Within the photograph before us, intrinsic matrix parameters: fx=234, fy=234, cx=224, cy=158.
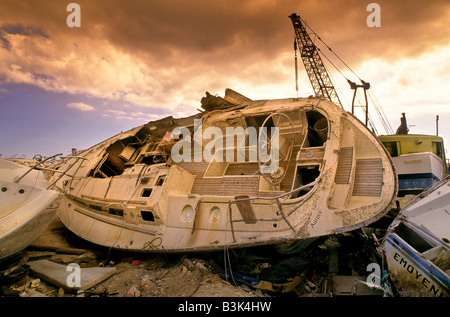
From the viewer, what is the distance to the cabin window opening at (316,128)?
18.4ft

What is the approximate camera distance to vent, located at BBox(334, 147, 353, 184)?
4.47 meters

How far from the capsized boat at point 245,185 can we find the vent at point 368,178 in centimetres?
2

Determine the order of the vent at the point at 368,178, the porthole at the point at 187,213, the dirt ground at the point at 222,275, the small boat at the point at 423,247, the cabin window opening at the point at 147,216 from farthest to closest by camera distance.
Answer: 1. the cabin window opening at the point at 147,216
2. the porthole at the point at 187,213
3. the vent at the point at 368,178
4. the dirt ground at the point at 222,275
5. the small boat at the point at 423,247

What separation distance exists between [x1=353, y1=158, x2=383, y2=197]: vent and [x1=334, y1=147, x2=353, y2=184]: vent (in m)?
0.22

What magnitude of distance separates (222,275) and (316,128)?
12.9 feet

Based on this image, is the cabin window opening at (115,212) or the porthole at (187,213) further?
the cabin window opening at (115,212)

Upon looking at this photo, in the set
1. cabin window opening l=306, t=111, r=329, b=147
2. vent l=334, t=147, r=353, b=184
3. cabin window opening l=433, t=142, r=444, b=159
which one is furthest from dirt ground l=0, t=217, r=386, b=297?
cabin window opening l=433, t=142, r=444, b=159

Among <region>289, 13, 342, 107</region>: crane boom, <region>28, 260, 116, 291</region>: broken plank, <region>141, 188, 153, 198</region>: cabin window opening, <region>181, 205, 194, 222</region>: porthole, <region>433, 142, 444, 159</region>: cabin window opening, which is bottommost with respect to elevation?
<region>28, 260, 116, 291</region>: broken plank

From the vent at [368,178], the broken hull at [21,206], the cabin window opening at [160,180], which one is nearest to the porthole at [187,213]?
the cabin window opening at [160,180]

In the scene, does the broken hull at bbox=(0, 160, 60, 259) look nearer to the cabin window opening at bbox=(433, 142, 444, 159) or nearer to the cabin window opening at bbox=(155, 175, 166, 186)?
the cabin window opening at bbox=(155, 175, 166, 186)

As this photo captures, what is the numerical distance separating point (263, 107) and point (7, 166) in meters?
6.67

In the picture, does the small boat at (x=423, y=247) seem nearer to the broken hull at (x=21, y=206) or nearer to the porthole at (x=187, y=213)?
the porthole at (x=187, y=213)
